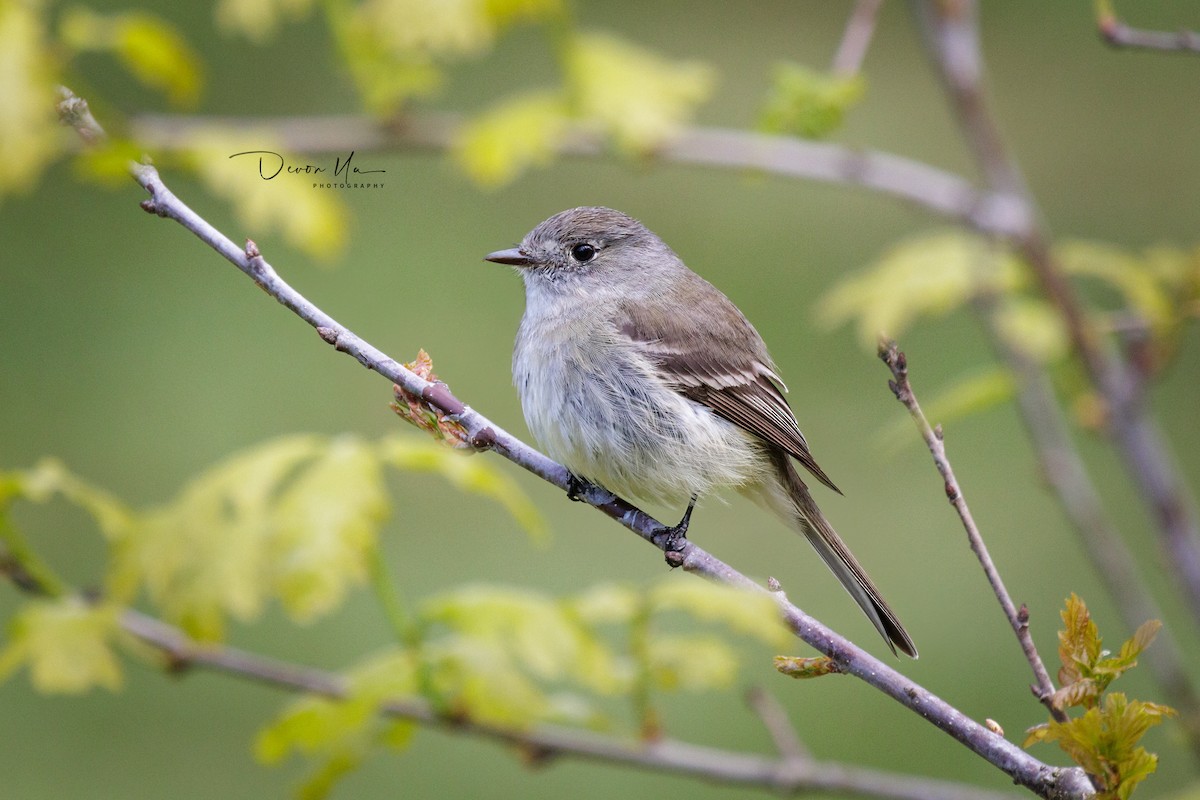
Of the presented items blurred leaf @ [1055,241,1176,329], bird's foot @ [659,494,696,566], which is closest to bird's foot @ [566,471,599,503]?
bird's foot @ [659,494,696,566]

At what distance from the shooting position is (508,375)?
26.9 feet

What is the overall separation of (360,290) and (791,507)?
550 centimetres

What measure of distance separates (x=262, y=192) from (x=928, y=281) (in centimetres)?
195

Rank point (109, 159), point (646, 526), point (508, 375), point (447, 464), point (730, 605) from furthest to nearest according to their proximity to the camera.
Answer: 1. point (508, 375)
2. point (646, 526)
3. point (109, 159)
4. point (447, 464)
5. point (730, 605)

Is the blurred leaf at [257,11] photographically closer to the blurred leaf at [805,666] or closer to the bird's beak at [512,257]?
the bird's beak at [512,257]

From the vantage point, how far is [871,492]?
7.91 meters

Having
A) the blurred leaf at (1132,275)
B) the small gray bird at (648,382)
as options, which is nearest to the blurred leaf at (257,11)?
the small gray bird at (648,382)

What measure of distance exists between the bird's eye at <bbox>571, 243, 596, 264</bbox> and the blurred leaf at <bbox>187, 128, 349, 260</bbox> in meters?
0.72

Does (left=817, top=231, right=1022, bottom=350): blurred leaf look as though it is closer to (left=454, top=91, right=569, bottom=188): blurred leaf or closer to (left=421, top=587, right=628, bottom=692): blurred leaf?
(left=454, top=91, right=569, bottom=188): blurred leaf

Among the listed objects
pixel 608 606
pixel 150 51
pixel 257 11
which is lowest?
pixel 608 606

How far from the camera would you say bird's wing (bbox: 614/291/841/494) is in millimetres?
3971

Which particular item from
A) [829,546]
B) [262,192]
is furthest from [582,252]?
[829,546]

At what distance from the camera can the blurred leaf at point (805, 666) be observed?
2396 mm

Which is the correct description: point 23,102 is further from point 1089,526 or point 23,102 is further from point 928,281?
point 1089,526
